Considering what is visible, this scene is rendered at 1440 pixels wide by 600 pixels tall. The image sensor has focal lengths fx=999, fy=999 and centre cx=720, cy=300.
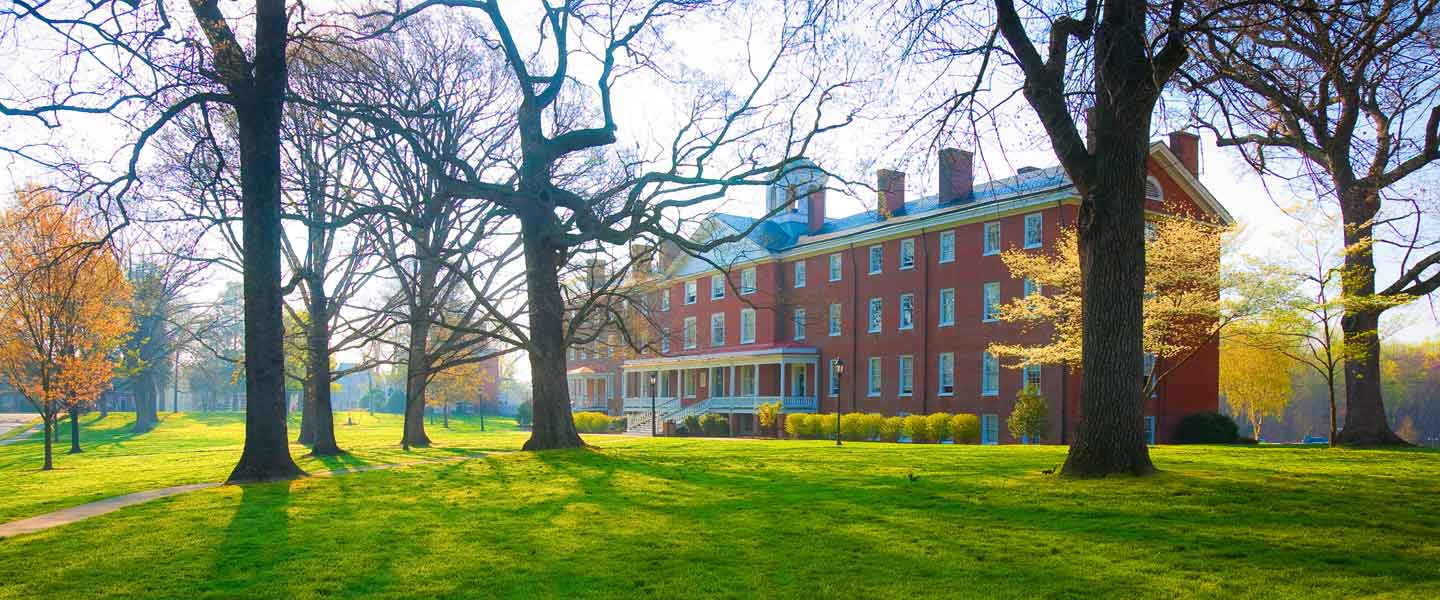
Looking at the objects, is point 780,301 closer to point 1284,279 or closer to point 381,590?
point 1284,279

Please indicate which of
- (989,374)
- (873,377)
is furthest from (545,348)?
(873,377)

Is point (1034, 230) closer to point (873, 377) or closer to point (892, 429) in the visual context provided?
point (892, 429)

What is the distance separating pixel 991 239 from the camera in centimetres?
3588

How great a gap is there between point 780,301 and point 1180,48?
462 inches

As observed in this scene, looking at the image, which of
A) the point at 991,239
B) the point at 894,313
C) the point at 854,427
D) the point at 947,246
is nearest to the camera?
the point at 854,427

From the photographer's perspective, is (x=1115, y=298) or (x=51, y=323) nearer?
(x=1115, y=298)

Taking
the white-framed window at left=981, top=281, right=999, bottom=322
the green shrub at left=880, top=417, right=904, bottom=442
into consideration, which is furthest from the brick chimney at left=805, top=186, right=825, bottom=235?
the green shrub at left=880, top=417, right=904, bottom=442

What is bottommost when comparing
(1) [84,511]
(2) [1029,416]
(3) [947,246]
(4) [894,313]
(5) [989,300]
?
(2) [1029,416]

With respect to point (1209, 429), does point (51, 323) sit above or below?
above

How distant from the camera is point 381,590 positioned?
6727 millimetres

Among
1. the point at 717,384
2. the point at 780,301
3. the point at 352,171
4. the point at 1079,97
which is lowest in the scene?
the point at 717,384

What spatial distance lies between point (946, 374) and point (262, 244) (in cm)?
2786

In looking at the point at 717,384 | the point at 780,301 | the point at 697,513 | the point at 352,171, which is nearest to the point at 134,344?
the point at 717,384

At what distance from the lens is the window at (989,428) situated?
35625 millimetres
